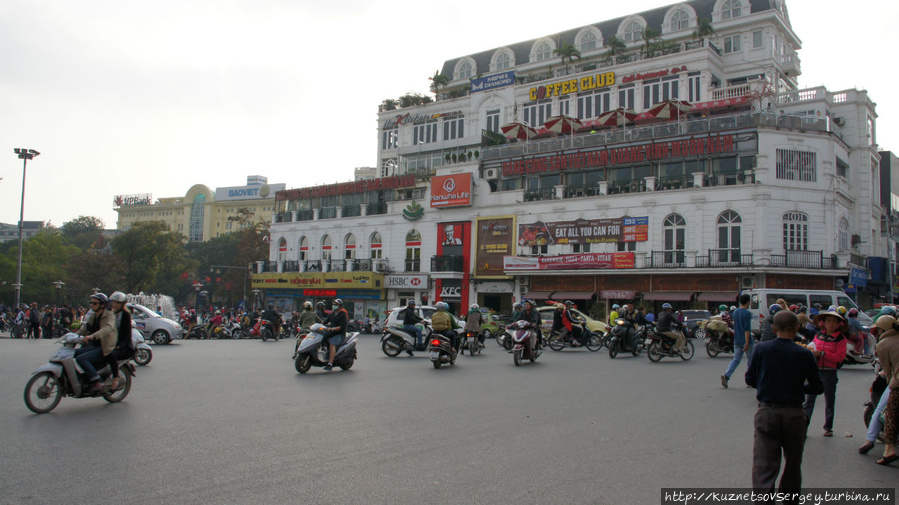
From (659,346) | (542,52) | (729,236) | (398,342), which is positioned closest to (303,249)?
(542,52)

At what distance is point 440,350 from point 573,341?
24.9 ft

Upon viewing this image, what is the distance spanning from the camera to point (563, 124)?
144ft

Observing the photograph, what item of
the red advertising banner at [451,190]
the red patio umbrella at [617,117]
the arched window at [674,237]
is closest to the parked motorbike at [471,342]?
the arched window at [674,237]

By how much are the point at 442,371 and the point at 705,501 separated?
9.26 meters

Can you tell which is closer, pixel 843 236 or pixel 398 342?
pixel 398 342

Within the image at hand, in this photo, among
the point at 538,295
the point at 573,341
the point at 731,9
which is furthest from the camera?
the point at 731,9

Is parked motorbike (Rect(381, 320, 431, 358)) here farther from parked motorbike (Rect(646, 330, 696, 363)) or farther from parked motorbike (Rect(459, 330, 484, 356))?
parked motorbike (Rect(646, 330, 696, 363))

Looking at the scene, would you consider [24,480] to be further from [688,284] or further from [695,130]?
[695,130]

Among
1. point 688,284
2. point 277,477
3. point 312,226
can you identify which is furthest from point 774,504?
point 312,226

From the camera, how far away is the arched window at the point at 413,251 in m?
46.9

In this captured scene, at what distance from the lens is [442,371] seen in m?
13.9

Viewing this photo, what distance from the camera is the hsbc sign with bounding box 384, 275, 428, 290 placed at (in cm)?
4556

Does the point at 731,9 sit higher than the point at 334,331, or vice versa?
the point at 731,9

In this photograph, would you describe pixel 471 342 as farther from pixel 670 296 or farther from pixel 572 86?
pixel 572 86
